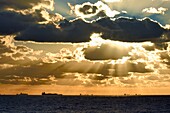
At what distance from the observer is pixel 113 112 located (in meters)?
171

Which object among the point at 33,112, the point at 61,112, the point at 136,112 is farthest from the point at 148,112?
the point at 33,112

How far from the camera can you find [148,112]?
172 meters

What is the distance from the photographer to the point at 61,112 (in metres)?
168

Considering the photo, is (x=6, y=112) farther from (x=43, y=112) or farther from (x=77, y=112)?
(x=77, y=112)

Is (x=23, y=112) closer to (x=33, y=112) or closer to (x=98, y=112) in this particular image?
(x=33, y=112)

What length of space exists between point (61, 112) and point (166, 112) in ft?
135

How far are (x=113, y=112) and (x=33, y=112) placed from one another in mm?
30851

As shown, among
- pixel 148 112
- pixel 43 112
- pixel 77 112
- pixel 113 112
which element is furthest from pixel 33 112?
pixel 148 112

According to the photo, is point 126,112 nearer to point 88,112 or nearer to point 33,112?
point 88,112

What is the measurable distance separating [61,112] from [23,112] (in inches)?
568

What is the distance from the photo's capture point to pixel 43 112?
549 feet

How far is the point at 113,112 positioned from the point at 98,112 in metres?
5.83

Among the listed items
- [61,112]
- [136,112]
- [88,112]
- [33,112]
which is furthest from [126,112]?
[33,112]


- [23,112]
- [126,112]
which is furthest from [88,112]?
[23,112]
